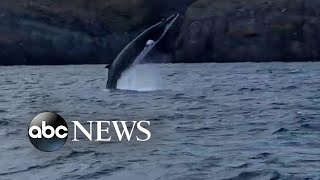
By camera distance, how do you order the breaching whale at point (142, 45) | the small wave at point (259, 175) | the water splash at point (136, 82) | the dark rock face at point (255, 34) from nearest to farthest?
the small wave at point (259, 175)
the breaching whale at point (142, 45)
the water splash at point (136, 82)
the dark rock face at point (255, 34)

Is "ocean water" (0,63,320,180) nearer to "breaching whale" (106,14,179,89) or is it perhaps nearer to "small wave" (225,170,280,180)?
"small wave" (225,170,280,180)

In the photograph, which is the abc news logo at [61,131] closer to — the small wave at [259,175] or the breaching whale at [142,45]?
the small wave at [259,175]

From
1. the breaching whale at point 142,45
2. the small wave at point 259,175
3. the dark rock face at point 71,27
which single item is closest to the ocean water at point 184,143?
the small wave at point 259,175

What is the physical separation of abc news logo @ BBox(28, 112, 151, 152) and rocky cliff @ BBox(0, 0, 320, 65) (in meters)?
60.3

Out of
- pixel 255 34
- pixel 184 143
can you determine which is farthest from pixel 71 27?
pixel 184 143

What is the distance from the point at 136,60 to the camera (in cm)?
2709

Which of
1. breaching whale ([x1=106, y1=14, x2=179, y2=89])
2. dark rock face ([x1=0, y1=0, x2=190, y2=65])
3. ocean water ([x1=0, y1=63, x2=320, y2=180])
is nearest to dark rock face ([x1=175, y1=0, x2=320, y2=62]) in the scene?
dark rock face ([x1=0, y1=0, x2=190, y2=65])

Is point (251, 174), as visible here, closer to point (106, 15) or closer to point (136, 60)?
point (136, 60)

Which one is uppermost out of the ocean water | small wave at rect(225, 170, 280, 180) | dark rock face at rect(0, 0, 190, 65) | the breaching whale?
the breaching whale

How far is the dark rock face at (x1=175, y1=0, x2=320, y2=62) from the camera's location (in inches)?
3285

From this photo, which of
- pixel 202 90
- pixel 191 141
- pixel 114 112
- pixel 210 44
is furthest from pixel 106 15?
pixel 191 141

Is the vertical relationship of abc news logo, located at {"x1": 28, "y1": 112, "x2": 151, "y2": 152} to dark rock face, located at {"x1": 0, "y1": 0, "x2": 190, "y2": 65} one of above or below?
above

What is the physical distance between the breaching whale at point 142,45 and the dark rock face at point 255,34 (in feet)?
179

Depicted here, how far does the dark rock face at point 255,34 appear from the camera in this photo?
8344 cm
